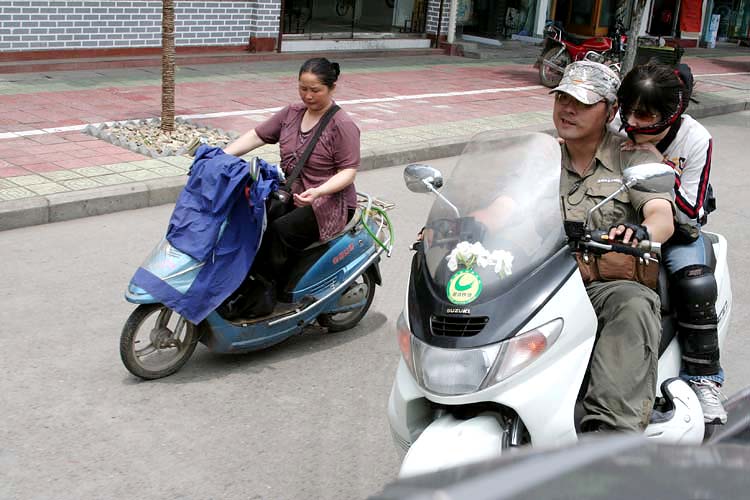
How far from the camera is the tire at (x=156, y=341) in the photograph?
16.0 ft

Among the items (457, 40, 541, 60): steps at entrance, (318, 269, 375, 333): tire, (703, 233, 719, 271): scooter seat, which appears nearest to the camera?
(703, 233, 719, 271): scooter seat

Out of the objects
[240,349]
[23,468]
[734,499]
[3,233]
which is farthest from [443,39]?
[734,499]

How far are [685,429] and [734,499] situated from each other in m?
2.27

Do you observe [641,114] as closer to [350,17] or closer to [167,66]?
[167,66]

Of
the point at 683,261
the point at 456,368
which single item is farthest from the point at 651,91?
the point at 456,368

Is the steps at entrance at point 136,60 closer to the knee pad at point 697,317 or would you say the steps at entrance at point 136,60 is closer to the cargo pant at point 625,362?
the knee pad at point 697,317

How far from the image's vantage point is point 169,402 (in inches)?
192

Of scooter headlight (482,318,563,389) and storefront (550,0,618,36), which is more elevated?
storefront (550,0,618,36)

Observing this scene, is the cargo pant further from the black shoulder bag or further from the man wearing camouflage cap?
the black shoulder bag

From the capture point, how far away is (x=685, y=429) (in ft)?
12.3

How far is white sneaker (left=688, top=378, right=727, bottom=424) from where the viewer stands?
3951 mm

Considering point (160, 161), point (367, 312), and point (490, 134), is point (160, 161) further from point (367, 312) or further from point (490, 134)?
point (490, 134)

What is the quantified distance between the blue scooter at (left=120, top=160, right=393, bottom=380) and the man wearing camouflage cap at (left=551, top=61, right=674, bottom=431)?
1814 millimetres

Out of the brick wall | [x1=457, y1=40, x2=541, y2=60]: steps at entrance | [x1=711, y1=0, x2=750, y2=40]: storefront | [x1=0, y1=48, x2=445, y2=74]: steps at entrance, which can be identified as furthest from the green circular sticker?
[x1=711, y1=0, x2=750, y2=40]: storefront
